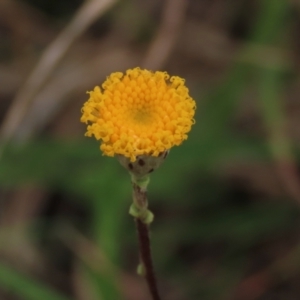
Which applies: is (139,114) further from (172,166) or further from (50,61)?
(50,61)

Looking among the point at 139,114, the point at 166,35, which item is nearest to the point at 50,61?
the point at 166,35

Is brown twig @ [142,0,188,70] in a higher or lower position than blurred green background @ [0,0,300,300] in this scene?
higher

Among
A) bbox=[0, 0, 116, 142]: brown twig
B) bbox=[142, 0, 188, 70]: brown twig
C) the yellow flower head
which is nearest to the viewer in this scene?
the yellow flower head

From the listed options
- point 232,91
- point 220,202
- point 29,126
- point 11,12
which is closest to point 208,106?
point 232,91

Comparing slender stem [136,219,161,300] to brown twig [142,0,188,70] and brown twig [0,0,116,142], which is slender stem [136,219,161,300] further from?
brown twig [142,0,188,70]

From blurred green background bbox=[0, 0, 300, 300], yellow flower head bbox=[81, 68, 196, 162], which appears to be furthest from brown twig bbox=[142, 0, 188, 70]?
yellow flower head bbox=[81, 68, 196, 162]

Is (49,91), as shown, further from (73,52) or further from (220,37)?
(220,37)

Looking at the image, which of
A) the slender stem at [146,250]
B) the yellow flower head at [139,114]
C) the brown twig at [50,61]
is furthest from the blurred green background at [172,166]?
the yellow flower head at [139,114]
